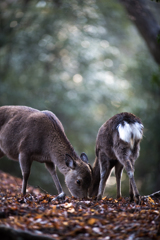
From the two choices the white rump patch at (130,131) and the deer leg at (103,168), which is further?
the deer leg at (103,168)

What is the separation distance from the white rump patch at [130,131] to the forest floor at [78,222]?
4.37ft

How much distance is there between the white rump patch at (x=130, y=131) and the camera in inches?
234

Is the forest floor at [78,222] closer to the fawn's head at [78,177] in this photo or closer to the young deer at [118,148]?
the young deer at [118,148]

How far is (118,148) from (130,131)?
0.40m

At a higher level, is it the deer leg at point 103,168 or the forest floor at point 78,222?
the forest floor at point 78,222

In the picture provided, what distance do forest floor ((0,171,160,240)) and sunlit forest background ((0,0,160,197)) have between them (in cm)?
952

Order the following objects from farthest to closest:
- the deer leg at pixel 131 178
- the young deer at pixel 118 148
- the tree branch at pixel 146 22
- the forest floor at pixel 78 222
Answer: the tree branch at pixel 146 22, the young deer at pixel 118 148, the deer leg at pixel 131 178, the forest floor at pixel 78 222

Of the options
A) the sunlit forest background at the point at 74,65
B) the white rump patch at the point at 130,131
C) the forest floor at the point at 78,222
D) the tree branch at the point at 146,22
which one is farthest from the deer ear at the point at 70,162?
the sunlit forest background at the point at 74,65

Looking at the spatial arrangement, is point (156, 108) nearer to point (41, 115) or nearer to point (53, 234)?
point (41, 115)

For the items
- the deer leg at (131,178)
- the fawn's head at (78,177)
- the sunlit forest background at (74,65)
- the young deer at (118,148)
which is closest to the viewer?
the deer leg at (131,178)

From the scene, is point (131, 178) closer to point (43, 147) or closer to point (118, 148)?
point (118, 148)

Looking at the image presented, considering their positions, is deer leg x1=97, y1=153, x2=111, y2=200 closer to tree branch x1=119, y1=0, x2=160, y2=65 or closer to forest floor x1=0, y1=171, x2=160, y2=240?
forest floor x1=0, y1=171, x2=160, y2=240

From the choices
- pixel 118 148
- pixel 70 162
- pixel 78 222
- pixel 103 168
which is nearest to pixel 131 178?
pixel 118 148

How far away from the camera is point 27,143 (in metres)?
7.00
